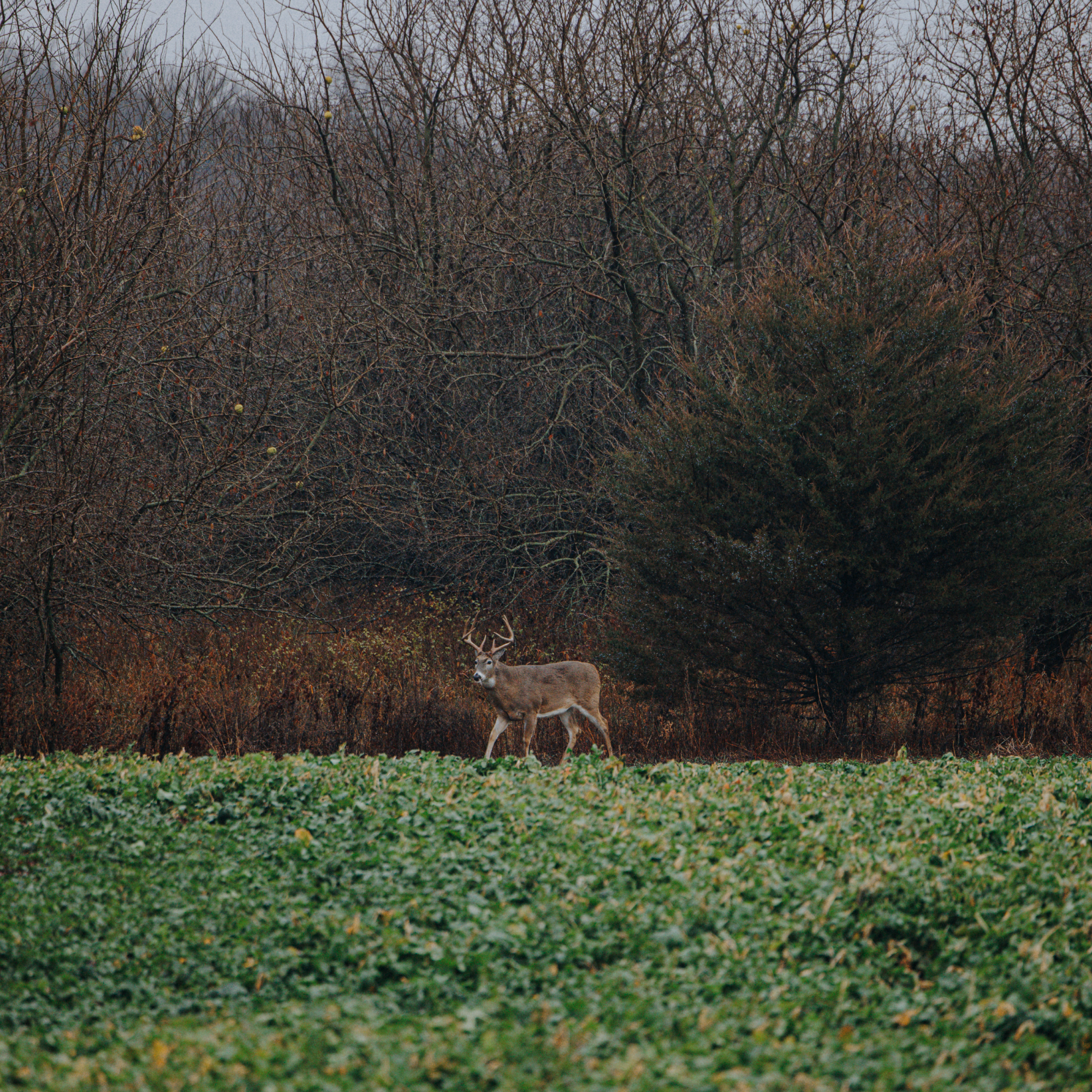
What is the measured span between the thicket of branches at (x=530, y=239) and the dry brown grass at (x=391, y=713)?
3.45 feet

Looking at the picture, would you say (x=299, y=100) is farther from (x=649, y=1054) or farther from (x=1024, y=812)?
(x=649, y=1054)

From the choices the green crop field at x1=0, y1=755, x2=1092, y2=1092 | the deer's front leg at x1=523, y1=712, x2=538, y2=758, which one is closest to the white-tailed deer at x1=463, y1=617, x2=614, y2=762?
the deer's front leg at x1=523, y1=712, x2=538, y2=758

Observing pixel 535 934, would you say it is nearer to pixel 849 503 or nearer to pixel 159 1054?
pixel 159 1054

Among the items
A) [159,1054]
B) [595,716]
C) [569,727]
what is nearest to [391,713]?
[569,727]

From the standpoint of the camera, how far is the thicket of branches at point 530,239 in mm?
14023

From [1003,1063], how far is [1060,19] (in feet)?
49.5

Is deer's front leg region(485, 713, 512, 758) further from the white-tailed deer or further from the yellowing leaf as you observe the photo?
the yellowing leaf

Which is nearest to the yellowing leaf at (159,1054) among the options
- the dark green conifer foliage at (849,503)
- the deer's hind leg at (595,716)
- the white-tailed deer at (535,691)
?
the white-tailed deer at (535,691)

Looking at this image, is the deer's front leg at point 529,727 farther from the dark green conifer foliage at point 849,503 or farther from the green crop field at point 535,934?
the green crop field at point 535,934

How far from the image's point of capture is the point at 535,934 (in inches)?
187

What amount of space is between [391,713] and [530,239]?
23.7 ft

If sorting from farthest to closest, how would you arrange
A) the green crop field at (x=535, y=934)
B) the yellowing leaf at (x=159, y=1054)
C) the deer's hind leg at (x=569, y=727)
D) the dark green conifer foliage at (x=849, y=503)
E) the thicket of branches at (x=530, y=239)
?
the thicket of branches at (x=530, y=239), the deer's hind leg at (x=569, y=727), the dark green conifer foliage at (x=849, y=503), the green crop field at (x=535, y=934), the yellowing leaf at (x=159, y=1054)

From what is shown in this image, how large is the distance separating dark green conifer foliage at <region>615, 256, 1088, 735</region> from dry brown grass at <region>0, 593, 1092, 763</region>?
0.54 meters

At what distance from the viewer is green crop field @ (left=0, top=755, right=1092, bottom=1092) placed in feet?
12.1
